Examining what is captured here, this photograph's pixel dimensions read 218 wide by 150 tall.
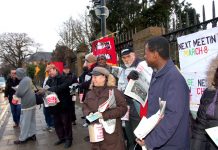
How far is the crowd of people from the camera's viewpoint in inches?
113

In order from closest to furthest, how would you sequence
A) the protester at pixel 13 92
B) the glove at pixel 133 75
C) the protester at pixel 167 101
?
the protester at pixel 167 101
the glove at pixel 133 75
the protester at pixel 13 92

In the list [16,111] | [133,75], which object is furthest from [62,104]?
[16,111]

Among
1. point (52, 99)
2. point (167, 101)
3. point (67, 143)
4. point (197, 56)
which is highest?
point (197, 56)

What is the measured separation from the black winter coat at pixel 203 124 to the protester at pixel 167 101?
1.01ft

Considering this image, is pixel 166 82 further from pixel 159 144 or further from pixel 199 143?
pixel 199 143

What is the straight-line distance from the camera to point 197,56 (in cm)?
417

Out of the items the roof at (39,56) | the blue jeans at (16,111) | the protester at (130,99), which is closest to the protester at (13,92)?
the blue jeans at (16,111)

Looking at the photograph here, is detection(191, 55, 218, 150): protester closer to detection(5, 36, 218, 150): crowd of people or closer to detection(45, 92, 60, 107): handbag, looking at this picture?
detection(5, 36, 218, 150): crowd of people

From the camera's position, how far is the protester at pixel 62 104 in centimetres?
701

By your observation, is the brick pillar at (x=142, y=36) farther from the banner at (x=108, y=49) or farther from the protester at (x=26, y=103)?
the protester at (x=26, y=103)

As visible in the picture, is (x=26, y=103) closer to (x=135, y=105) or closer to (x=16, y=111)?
(x=16, y=111)

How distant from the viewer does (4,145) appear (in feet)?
26.1

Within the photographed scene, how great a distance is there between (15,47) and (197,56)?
7478cm

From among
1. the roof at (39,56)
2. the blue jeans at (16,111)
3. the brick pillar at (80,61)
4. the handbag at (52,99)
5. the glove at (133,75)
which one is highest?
the roof at (39,56)
